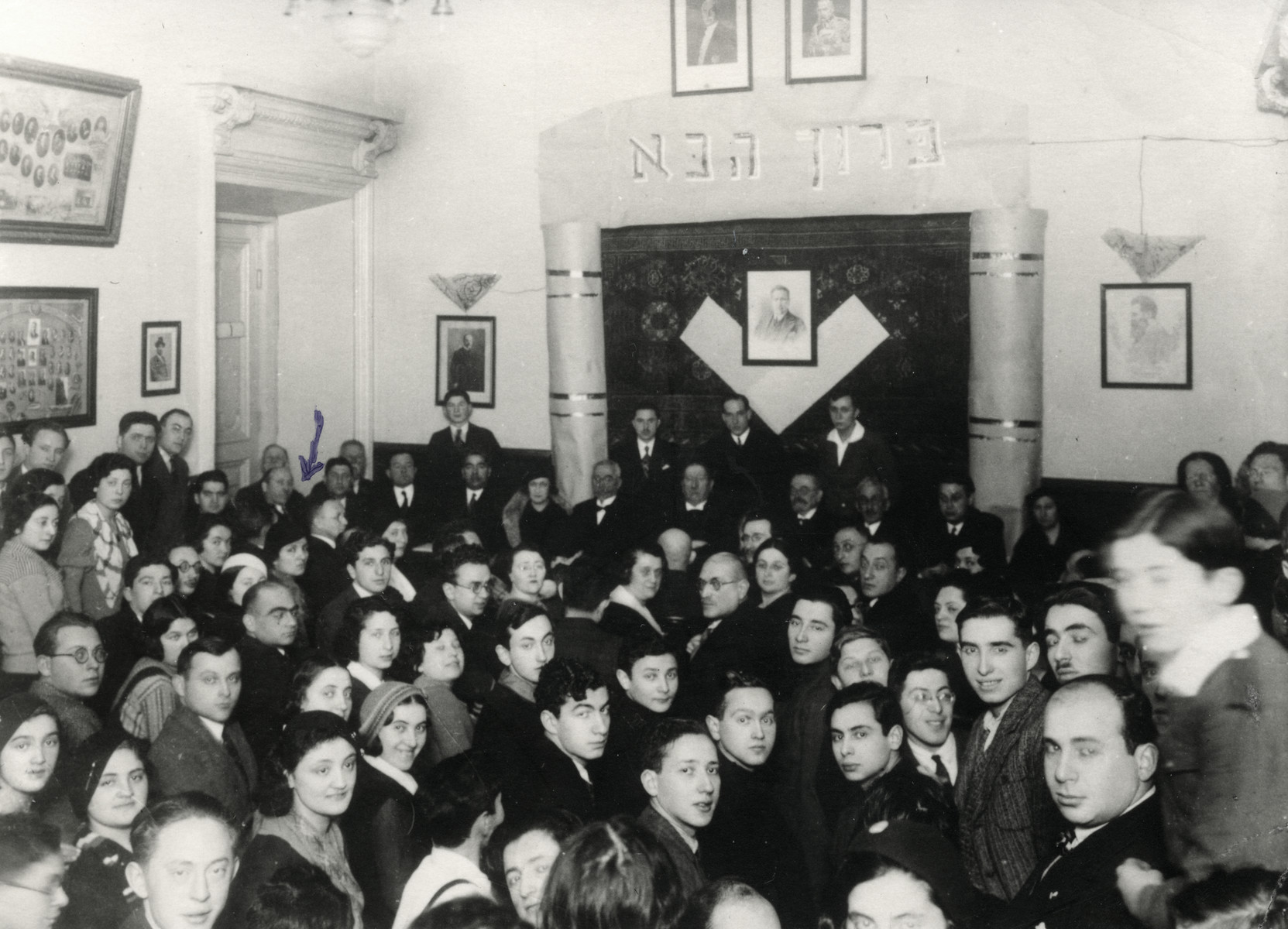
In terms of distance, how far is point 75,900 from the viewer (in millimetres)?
2580

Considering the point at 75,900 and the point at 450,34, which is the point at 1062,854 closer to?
the point at 75,900

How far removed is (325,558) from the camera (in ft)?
16.7

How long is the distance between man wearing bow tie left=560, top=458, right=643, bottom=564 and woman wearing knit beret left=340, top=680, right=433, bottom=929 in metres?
3.16

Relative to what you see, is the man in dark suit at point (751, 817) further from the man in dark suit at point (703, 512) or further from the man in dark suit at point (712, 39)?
the man in dark suit at point (712, 39)

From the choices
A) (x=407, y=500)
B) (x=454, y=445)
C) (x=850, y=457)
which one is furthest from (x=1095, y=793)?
(x=454, y=445)

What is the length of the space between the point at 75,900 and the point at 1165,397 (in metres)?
5.77

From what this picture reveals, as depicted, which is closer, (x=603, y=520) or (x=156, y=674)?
(x=156, y=674)

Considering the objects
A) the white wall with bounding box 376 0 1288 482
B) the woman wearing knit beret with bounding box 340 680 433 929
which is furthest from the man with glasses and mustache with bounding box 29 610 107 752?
the white wall with bounding box 376 0 1288 482

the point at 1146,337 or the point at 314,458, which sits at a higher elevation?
the point at 1146,337

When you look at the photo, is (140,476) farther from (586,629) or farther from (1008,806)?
(1008,806)

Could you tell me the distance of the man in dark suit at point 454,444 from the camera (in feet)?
25.0

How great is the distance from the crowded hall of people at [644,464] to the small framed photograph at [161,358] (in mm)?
25


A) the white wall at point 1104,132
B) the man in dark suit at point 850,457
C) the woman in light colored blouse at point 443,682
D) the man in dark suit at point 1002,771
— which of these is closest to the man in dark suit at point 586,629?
the woman in light colored blouse at point 443,682

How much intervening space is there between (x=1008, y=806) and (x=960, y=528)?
11.2 ft
